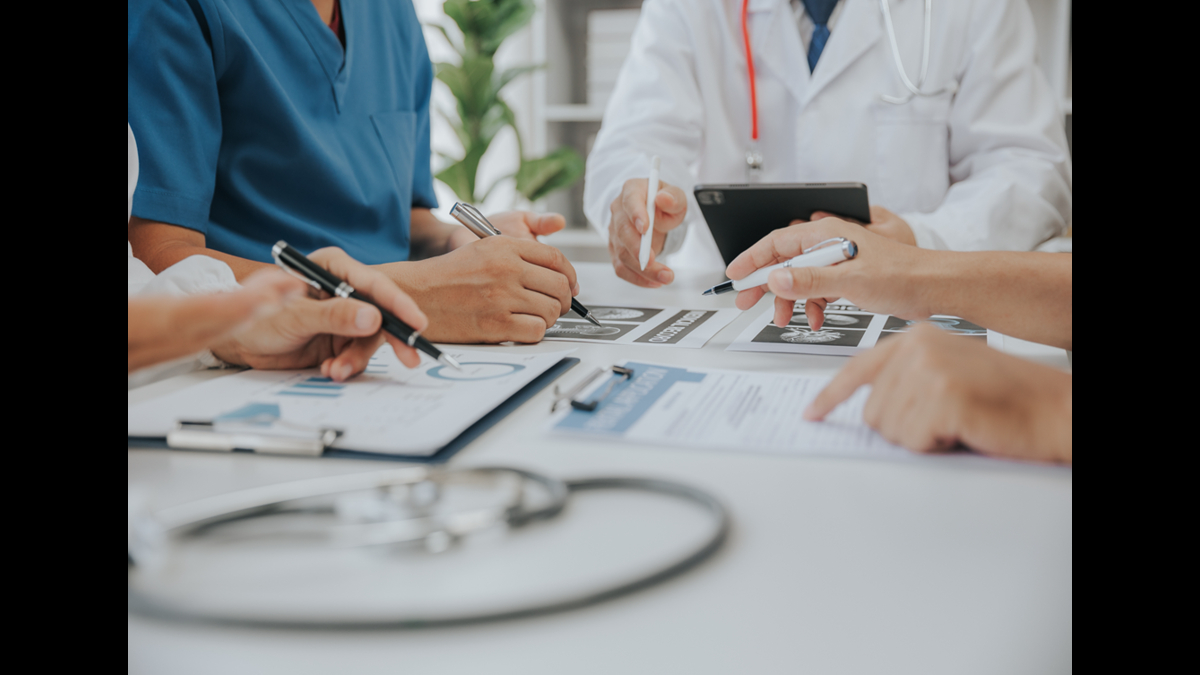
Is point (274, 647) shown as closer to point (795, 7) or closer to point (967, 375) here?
point (967, 375)

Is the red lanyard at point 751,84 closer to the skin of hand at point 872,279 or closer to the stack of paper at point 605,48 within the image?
the skin of hand at point 872,279

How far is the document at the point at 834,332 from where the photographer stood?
59 centimetres

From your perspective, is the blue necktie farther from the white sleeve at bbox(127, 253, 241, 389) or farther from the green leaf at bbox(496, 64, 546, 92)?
the white sleeve at bbox(127, 253, 241, 389)

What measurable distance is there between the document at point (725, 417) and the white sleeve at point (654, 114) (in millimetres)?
706

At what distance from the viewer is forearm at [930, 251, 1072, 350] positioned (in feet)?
1.69

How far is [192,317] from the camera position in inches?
11.6

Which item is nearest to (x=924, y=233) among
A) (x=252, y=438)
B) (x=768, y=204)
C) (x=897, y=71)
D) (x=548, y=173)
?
(x=768, y=204)

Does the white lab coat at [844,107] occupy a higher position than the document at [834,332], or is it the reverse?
the white lab coat at [844,107]

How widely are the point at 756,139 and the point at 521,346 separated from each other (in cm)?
78

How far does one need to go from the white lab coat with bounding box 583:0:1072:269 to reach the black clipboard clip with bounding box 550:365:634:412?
68cm

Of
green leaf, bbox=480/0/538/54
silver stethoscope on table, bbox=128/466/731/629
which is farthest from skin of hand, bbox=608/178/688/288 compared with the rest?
green leaf, bbox=480/0/538/54

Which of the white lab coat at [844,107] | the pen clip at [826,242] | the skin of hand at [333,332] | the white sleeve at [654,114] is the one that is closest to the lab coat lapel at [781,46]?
the white lab coat at [844,107]

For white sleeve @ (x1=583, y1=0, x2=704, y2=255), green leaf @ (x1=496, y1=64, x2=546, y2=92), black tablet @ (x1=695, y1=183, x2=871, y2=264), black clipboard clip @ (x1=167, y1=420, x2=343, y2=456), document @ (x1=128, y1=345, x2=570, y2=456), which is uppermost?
green leaf @ (x1=496, y1=64, x2=546, y2=92)

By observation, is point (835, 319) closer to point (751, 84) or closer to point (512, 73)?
point (751, 84)
